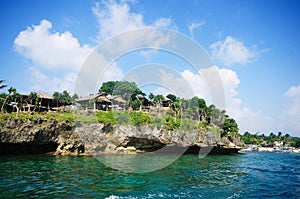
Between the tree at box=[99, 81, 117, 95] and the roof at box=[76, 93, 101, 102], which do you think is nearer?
the roof at box=[76, 93, 101, 102]

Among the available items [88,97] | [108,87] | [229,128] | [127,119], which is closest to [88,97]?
[88,97]

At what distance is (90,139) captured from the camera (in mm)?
33875

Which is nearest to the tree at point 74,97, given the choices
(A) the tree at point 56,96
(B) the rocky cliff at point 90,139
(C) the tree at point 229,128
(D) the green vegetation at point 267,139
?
(A) the tree at point 56,96

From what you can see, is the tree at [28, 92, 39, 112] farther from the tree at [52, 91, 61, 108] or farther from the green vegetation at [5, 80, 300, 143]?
the tree at [52, 91, 61, 108]

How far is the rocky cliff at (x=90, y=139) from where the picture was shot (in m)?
28.0

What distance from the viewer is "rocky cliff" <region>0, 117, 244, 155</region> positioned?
1104 inches

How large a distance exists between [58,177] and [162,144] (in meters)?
26.7

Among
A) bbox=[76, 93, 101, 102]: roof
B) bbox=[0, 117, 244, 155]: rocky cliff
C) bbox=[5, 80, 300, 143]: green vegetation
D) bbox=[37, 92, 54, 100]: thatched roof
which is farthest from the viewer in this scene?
bbox=[76, 93, 101, 102]: roof

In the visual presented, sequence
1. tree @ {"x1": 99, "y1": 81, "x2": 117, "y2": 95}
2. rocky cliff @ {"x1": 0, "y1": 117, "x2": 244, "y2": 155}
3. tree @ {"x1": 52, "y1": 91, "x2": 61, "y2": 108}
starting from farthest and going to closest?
tree @ {"x1": 99, "y1": 81, "x2": 117, "y2": 95}
tree @ {"x1": 52, "y1": 91, "x2": 61, "y2": 108}
rocky cliff @ {"x1": 0, "y1": 117, "x2": 244, "y2": 155}

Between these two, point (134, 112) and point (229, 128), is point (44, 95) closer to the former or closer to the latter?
point (134, 112)

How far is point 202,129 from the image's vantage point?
44.7 m

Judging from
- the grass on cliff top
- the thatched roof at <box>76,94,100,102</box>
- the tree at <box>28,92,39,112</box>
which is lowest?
the grass on cliff top

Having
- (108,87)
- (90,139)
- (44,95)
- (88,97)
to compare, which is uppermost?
(108,87)

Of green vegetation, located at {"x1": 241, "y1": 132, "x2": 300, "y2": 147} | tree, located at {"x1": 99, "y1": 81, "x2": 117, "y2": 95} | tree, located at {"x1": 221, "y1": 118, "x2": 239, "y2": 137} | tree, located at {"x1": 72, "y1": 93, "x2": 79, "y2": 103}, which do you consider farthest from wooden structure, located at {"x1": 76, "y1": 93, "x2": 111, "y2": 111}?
green vegetation, located at {"x1": 241, "y1": 132, "x2": 300, "y2": 147}
